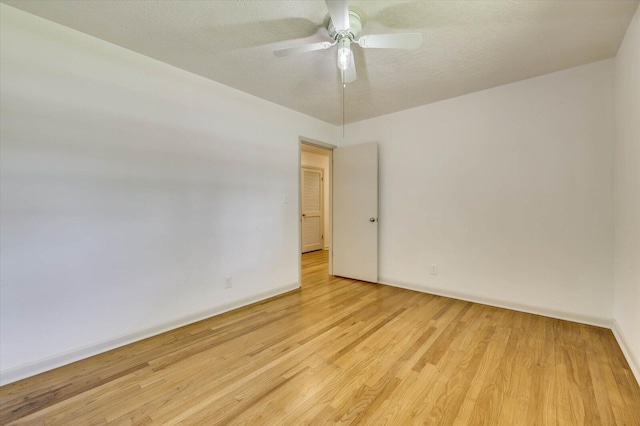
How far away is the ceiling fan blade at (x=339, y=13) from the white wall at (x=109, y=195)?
167cm

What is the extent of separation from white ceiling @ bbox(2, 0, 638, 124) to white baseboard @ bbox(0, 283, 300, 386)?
2386mm

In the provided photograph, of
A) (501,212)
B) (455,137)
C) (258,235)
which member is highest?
(455,137)

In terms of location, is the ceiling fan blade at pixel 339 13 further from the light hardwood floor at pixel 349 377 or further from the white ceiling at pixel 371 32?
the light hardwood floor at pixel 349 377

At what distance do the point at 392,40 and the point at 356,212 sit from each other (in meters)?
2.55

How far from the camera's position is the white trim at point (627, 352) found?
1.70 metres

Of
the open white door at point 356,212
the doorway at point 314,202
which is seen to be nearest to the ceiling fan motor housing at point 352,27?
the open white door at point 356,212

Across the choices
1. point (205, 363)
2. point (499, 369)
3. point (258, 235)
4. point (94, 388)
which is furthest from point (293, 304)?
point (499, 369)

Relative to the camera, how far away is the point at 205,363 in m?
1.91

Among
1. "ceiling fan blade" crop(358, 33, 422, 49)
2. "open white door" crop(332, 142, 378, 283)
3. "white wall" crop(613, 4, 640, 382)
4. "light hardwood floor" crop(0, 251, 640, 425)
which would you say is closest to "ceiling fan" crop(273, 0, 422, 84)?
"ceiling fan blade" crop(358, 33, 422, 49)

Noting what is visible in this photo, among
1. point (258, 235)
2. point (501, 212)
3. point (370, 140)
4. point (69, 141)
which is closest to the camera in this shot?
point (69, 141)

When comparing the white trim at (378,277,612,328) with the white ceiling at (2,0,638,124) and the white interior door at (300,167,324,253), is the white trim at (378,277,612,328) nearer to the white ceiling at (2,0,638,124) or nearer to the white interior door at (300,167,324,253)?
the white ceiling at (2,0,638,124)

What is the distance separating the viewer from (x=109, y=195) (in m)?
2.09

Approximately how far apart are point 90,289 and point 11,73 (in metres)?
1.55

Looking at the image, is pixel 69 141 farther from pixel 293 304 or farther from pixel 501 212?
pixel 501 212
